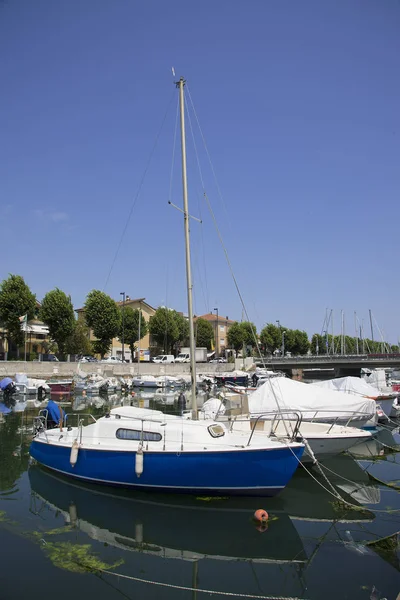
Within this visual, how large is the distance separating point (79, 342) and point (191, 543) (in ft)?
223

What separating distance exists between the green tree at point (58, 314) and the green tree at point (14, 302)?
217 centimetres

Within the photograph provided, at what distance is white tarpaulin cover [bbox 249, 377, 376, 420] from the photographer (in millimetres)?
20391

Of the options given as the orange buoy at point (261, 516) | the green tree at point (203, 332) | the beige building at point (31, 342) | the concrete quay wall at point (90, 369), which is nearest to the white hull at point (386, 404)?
the orange buoy at point (261, 516)

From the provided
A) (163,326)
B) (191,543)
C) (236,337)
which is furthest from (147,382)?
(191,543)

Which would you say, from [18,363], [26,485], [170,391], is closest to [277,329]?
[170,391]

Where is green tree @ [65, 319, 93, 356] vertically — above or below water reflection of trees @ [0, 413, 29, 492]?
above

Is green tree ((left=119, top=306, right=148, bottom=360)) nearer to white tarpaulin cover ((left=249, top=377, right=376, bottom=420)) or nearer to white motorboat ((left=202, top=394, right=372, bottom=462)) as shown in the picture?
white tarpaulin cover ((left=249, top=377, right=376, bottom=420))

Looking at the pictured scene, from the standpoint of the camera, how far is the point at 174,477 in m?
13.2

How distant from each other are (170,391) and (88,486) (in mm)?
41851

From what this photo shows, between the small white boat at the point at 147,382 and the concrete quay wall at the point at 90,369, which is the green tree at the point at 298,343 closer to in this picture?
the concrete quay wall at the point at 90,369

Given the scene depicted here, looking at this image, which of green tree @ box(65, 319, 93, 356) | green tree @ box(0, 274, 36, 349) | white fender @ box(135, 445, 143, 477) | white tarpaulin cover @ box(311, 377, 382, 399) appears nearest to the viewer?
white fender @ box(135, 445, 143, 477)

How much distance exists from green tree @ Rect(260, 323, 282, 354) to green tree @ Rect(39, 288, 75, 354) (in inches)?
2158

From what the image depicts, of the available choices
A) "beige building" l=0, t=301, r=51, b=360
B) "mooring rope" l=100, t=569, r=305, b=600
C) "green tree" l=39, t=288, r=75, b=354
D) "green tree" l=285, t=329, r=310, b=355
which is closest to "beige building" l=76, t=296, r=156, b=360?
"beige building" l=0, t=301, r=51, b=360

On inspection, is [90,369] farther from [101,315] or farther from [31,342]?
[31,342]
